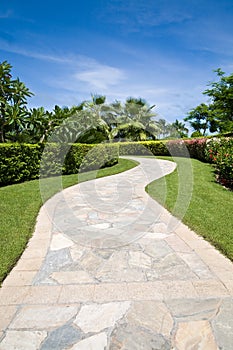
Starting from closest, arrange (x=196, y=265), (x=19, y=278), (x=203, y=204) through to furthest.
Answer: (x=19, y=278)
(x=196, y=265)
(x=203, y=204)

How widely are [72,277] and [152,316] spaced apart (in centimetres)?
100

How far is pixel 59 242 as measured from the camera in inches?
139

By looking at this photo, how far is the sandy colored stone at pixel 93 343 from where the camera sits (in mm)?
1666

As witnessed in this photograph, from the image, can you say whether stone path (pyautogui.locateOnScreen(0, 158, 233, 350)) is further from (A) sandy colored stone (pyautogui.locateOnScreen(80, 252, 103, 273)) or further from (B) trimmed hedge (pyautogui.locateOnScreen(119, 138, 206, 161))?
(B) trimmed hedge (pyautogui.locateOnScreen(119, 138, 206, 161))

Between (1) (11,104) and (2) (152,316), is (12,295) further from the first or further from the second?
(1) (11,104)

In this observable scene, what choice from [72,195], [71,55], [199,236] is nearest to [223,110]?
[71,55]

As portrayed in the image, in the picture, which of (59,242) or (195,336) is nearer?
(195,336)

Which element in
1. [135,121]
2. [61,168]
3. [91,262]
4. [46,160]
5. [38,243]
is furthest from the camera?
[135,121]

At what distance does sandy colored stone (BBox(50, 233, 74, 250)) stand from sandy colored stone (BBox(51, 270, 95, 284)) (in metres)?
0.70

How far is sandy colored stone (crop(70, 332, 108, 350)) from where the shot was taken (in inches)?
65.6

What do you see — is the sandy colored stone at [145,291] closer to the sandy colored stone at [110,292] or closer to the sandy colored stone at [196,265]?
the sandy colored stone at [110,292]

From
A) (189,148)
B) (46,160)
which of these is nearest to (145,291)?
(46,160)

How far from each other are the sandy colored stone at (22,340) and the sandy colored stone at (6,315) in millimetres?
108

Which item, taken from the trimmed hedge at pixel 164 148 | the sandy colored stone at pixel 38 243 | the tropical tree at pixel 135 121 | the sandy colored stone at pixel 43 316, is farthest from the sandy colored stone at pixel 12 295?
the tropical tree at pixel 135 121
